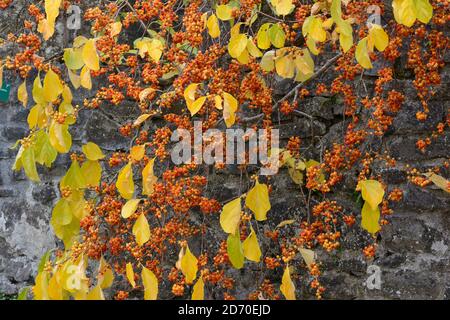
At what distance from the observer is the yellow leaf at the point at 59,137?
226 cm

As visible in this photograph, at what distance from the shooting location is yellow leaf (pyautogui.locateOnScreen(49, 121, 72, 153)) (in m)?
2.26

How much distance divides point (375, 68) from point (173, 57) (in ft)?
2.33

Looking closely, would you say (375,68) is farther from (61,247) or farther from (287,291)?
(61,247)

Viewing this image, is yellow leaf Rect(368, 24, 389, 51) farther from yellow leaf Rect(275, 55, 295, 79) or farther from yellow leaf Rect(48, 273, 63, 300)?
yellow leaf Rect(48, 273, 63, 300)

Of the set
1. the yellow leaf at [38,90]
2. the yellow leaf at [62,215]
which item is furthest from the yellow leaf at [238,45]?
the yellow leaf at [62,215]

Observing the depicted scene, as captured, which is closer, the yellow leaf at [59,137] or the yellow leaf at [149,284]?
the yellow leaf at [149,284]

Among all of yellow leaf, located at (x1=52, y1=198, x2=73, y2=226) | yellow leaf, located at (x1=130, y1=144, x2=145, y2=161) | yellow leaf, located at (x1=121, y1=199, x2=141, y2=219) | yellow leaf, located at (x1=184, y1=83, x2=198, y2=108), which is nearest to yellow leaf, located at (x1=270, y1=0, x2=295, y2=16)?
yellow leaf, located at (x1=184, y1=83, x2=198, y2=108)

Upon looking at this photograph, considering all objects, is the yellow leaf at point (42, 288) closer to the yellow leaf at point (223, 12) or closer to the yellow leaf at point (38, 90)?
the yellow leaf at point (38, 90)

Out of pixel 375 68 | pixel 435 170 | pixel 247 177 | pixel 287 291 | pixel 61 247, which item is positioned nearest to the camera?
pixel 287 291

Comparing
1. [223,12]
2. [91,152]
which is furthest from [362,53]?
[91,152]

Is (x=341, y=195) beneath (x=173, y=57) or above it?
beneath

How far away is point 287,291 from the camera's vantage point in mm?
2227

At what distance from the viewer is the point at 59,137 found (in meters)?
2.27
